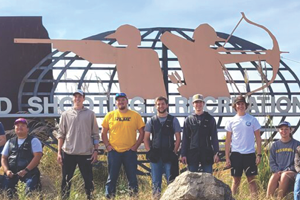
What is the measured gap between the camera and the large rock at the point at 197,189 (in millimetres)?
4621

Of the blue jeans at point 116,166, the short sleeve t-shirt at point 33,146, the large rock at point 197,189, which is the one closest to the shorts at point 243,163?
the large rock at point 197,189

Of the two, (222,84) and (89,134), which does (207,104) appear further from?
(89,134)

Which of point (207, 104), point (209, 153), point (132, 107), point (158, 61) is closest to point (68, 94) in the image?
point (132, 107)

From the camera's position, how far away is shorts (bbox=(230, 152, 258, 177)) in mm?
5936

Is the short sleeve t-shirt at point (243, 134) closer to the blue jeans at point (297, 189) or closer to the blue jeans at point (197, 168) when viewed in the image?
the blue jeans at point (197, 168)

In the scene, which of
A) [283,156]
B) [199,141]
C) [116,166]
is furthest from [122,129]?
[283,156]

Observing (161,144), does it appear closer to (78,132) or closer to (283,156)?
(78,132)

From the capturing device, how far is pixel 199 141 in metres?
5.72

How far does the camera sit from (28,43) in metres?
9.28

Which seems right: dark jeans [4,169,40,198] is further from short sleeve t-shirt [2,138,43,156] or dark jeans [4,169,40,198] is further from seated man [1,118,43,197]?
short sleeve t-shirt [2,138,43,156]

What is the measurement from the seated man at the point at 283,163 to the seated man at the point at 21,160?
3.20 m

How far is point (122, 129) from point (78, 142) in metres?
0.60

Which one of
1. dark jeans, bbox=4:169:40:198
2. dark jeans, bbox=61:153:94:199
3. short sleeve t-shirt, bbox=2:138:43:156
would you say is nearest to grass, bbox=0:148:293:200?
dark jeans, bbox=4:169:40:198

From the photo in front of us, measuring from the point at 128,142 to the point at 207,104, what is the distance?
3.46m
